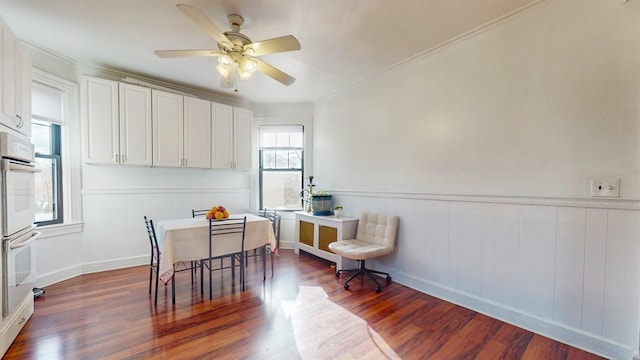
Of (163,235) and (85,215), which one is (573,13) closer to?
(163,235)

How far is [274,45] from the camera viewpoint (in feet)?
6.96

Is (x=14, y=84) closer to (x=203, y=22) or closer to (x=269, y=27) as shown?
(x=203, y=22)

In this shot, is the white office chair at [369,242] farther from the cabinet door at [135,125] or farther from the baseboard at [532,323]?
the cabinet door at [135,125]

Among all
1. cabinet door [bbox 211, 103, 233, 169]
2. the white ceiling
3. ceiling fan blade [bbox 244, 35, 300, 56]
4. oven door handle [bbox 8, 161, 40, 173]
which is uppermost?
the white ceiling

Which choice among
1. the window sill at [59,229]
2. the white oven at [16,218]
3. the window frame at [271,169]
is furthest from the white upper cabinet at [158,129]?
the white oven at [16,218]

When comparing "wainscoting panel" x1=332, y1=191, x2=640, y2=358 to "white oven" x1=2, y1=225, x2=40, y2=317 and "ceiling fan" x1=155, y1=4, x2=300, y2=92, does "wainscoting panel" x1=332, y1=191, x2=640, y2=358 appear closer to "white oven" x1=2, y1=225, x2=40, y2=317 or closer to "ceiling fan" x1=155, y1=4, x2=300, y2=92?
"ceiling fan" x1=155, y1=4, x2=300, y2=92

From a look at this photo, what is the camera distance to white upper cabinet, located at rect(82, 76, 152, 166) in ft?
11.0

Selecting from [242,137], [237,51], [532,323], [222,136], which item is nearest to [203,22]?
[237,51]

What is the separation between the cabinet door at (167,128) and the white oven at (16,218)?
4.93 feet

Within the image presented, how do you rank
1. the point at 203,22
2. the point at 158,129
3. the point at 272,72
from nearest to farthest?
1. the point at 203,22
2. the point at 272,72
3. the point at 158,129

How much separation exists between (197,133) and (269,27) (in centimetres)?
227

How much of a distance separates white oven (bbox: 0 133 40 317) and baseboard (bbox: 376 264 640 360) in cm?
362

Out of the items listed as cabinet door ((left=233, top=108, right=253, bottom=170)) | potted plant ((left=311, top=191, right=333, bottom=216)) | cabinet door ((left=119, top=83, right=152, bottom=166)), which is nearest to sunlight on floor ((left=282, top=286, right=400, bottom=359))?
potted plant ((left=311, top=191, right=333, bottom=216))

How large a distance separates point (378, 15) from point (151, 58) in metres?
2.79
